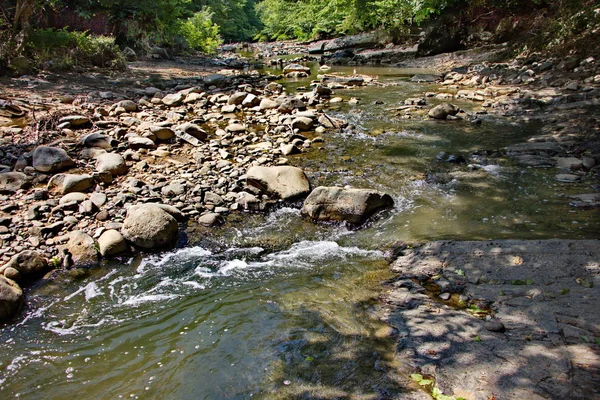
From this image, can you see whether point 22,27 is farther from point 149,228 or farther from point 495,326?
point 495,326

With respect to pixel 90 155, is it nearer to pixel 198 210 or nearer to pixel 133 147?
pixel 133 147

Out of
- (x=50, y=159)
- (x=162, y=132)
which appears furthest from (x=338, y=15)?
(x=50, y=159)

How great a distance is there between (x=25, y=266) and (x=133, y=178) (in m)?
2.24

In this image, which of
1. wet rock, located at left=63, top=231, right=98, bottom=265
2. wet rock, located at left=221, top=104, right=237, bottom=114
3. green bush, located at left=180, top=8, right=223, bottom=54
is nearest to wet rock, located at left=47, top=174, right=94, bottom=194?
wet rock, located at left=63, top=231, right=98, bottom=265

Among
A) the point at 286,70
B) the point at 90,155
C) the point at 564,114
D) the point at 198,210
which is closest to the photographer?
the point at 198,210

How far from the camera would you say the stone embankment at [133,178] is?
14.2ft

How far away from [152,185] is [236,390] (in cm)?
392

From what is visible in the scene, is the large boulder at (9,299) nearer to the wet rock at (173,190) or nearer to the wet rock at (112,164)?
the wet rock at (173,190)

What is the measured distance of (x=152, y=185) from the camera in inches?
224

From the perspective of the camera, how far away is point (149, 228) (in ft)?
14.4

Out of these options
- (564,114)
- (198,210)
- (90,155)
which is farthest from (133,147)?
(564,114)

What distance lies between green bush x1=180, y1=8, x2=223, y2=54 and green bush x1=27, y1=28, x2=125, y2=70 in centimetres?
988

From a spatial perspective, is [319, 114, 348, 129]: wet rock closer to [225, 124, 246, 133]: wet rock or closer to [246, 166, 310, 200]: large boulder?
[225, 124, 246, 133]: wet rock

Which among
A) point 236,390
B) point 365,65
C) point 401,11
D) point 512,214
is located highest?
point 401,11
